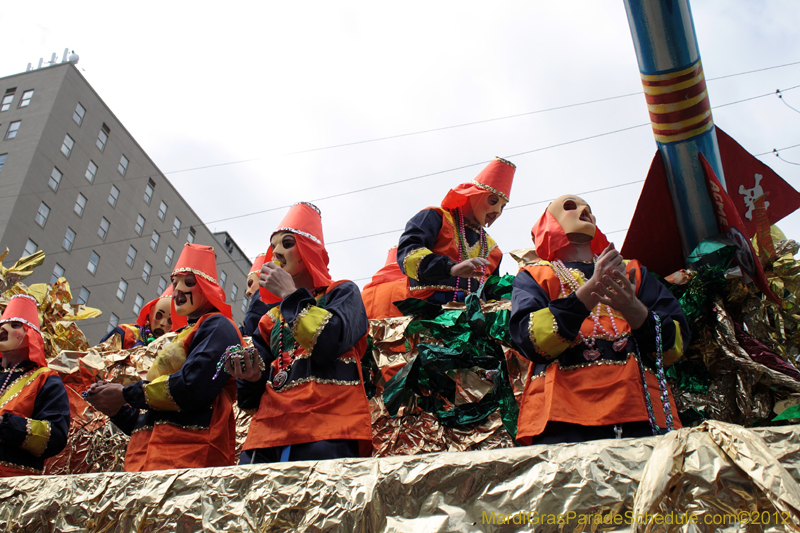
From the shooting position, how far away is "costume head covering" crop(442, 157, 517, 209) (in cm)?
461

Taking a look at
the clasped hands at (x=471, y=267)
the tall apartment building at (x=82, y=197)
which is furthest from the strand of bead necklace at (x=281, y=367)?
the tall apartment building at (x=82, y=197)

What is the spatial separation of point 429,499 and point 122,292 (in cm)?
2943

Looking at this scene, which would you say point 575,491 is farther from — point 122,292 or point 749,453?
point 122,292

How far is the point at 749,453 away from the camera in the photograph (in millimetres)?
1624

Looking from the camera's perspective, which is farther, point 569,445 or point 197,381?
point 197,381

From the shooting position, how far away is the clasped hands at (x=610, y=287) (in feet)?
8.19

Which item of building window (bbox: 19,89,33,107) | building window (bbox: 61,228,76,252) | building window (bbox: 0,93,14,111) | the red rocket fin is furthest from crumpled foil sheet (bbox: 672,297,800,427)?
building window (bbox: 0,93,14,111)

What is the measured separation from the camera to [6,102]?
26.3m

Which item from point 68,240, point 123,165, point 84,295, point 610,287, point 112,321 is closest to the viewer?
point 610,287

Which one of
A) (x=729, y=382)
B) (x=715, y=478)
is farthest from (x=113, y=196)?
(x=715, y=478)

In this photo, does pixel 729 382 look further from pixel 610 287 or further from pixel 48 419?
pixel 48 419

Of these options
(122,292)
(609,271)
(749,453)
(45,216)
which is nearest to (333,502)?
(749,453)

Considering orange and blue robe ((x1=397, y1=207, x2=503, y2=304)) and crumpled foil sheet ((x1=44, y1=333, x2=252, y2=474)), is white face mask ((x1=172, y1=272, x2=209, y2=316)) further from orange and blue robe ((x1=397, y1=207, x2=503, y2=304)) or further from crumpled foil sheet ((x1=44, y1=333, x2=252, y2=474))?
orange and blue robe ((x1=397, y1=207, x2=503, y2=304))

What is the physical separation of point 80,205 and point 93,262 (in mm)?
2372
